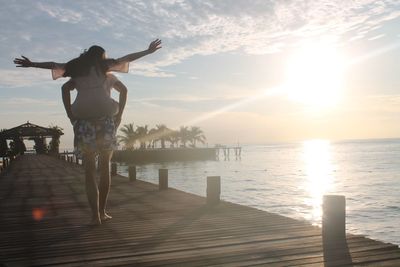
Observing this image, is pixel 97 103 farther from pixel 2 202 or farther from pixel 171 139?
pixel 171 139

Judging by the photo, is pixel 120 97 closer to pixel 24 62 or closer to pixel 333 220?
pixel 24 62

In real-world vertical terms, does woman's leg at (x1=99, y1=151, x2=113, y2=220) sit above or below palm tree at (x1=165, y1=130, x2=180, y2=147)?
below

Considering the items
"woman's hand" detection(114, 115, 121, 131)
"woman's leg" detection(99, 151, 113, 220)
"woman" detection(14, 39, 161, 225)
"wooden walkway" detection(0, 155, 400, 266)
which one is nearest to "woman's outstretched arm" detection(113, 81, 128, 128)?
"woman's hand" detection(114, 115, 121, 131)

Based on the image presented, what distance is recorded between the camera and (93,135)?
17.3 ft

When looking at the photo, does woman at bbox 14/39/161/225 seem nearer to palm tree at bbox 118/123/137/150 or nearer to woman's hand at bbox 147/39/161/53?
woman's hand at bbox 147/39/161/53

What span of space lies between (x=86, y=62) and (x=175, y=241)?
2.41m

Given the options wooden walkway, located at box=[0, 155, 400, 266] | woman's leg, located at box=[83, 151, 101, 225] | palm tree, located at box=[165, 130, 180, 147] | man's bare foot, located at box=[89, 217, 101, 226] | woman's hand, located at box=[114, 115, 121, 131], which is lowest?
wooden walkway, located at box=[0, 155, 400, 266]

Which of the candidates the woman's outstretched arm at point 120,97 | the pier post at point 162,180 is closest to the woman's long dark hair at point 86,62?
the woman's outstretched arm at point 120,97

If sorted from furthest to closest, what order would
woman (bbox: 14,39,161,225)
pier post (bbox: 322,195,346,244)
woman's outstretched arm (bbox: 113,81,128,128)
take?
woman's outstretched arm (bbox: 113,81,128,128)
woman (bbox: 14,39,161,225)
pier post (bbox: 322,195,346,244)

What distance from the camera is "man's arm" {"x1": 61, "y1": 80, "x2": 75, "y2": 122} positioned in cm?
536

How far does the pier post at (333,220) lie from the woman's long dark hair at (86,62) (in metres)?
3.21

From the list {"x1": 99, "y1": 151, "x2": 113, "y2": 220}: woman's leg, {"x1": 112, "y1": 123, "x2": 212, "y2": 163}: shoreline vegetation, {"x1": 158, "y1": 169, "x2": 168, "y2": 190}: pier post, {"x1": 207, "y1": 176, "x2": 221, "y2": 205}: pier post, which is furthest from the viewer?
{"x1": 112, "y1": 123, "x2": 212, "y2": 163}: shoreline vegetation

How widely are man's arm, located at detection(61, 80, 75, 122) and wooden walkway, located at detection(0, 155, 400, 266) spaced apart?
4.94ft

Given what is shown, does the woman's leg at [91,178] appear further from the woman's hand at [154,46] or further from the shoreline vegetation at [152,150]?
the shoreline vegetation at [152,150]
